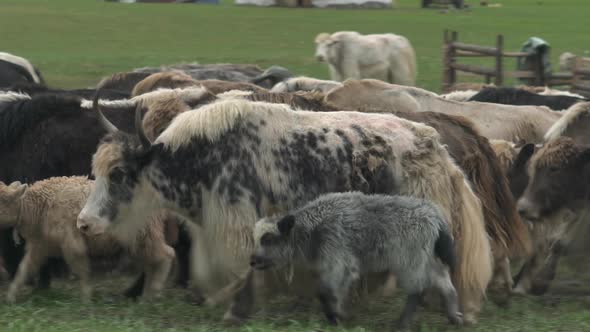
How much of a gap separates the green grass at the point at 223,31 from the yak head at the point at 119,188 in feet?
54.2

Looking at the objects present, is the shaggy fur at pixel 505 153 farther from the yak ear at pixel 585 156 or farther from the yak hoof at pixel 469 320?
the yak hoof at pixel 469 320

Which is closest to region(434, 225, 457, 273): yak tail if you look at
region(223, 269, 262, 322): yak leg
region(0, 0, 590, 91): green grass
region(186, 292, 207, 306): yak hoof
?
region(223, 269, 262, 322): yak leg

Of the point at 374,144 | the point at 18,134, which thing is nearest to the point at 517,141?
the point at 374,144

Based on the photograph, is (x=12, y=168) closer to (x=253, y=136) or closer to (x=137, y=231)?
(x=137, y=231)

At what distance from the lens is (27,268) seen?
8258 millimetres

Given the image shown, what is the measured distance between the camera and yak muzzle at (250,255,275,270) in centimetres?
723

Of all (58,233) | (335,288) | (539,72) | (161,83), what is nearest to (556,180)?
(335,288)

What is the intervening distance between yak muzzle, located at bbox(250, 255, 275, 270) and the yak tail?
41.6 inches

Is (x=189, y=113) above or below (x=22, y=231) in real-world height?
above

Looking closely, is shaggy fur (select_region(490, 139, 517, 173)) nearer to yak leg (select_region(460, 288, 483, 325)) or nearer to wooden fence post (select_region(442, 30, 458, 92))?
yak leg (select_region(460, 288, 483, 325))

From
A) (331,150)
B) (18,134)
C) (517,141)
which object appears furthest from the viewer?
(517,141)

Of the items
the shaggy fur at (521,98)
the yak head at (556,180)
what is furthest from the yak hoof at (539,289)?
the shaggy fur at (521,98)

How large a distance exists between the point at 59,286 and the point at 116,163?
5.69ft

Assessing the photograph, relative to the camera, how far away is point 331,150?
7.76m
